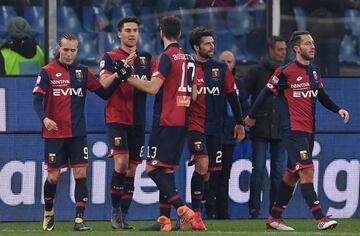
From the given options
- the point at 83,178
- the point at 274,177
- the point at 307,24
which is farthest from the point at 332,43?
the point at 83,178

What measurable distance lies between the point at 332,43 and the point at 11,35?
408 cm

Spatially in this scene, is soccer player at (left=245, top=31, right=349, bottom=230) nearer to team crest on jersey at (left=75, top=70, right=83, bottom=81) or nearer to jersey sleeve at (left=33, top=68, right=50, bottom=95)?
team crest on jersey at (left=75, top=70, right=83, bottom=81)

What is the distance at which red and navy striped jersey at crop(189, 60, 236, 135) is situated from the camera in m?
15.1

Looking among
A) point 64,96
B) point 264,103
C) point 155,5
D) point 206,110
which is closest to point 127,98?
point 64,96

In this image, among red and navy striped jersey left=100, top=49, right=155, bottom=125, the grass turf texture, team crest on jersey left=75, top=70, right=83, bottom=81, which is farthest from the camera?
red and navy striped jersey left=100, top=49, right=155, bottom=125

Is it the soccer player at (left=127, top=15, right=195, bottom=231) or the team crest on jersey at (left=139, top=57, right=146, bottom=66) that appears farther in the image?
the team crest on jersey at (left=139, top=57, right=146, bottom=66)

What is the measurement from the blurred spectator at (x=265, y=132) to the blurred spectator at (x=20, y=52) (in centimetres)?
257

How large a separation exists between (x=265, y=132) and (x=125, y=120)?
2.66 metres

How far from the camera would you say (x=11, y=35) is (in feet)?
56.1

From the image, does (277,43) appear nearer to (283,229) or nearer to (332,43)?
(332,43)

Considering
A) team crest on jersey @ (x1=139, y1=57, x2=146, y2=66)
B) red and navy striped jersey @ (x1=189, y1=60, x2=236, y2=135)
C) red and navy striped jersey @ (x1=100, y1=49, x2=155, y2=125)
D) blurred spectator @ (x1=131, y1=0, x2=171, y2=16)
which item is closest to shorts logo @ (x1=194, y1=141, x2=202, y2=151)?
red and navy striped jersey @ (x1=189, y1=60, x2=236, y2=135)

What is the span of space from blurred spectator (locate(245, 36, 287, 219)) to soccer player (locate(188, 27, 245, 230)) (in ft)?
5.19

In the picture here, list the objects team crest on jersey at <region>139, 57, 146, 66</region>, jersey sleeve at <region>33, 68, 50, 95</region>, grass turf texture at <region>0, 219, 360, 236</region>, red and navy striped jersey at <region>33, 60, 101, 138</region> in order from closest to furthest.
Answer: grass turf texture at <region>0, 219, 360, 236</region>, jersey sleeve at <region>33, 68, 50, 95</region>, red and navy striped jersey at <region>33, 60, 101, 138</region>, team crest on jersey at <region>139, 57, 146, 66</region>

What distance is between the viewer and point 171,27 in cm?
1392
